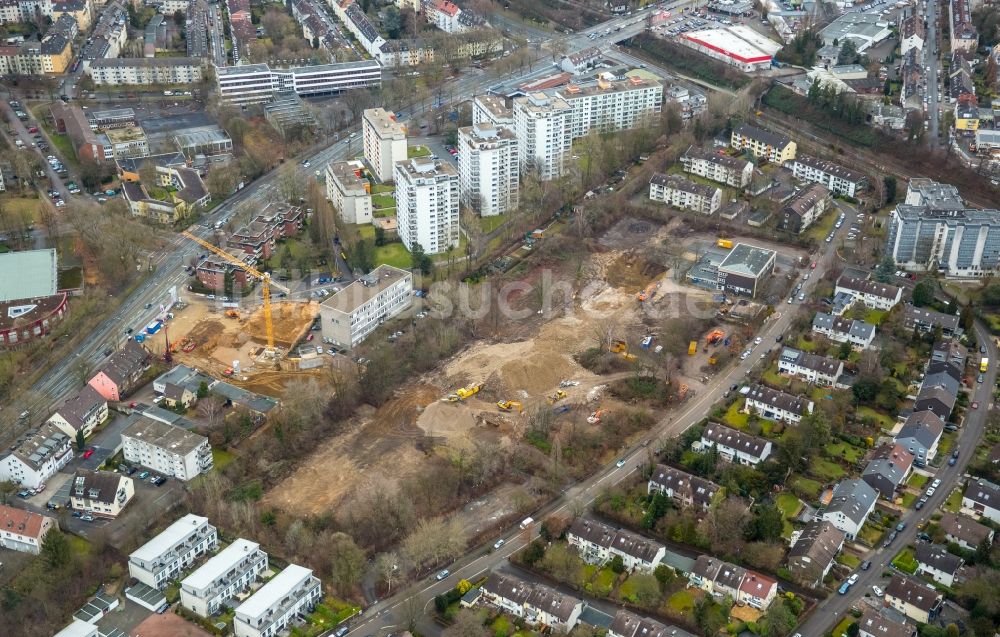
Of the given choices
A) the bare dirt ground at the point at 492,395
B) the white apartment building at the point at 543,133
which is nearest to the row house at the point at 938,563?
the bare dirt ground at the point at 492,395

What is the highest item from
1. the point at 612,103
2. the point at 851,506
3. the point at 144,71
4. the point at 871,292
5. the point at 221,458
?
the point at 612,103

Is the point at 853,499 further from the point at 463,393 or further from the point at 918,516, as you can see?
the point at 463,393

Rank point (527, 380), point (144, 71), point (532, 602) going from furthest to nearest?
point (144, 71), point (527, 380), point (532, 602)

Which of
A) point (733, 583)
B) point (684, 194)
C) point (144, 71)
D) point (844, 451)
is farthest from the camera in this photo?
point (144, 71)

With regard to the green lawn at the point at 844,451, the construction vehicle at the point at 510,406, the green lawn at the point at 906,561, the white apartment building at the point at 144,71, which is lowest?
the green lawn at the point at 906,561

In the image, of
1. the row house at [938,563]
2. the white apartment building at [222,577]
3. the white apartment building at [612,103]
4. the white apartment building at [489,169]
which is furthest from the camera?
the white apartment building at [612,103]

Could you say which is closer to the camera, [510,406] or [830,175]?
[510,406]

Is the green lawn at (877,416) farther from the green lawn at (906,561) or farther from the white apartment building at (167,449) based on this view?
the white apartment building at (167,449)

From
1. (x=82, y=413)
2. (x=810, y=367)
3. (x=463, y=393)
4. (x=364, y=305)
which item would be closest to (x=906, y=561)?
(x=810, y=367)
